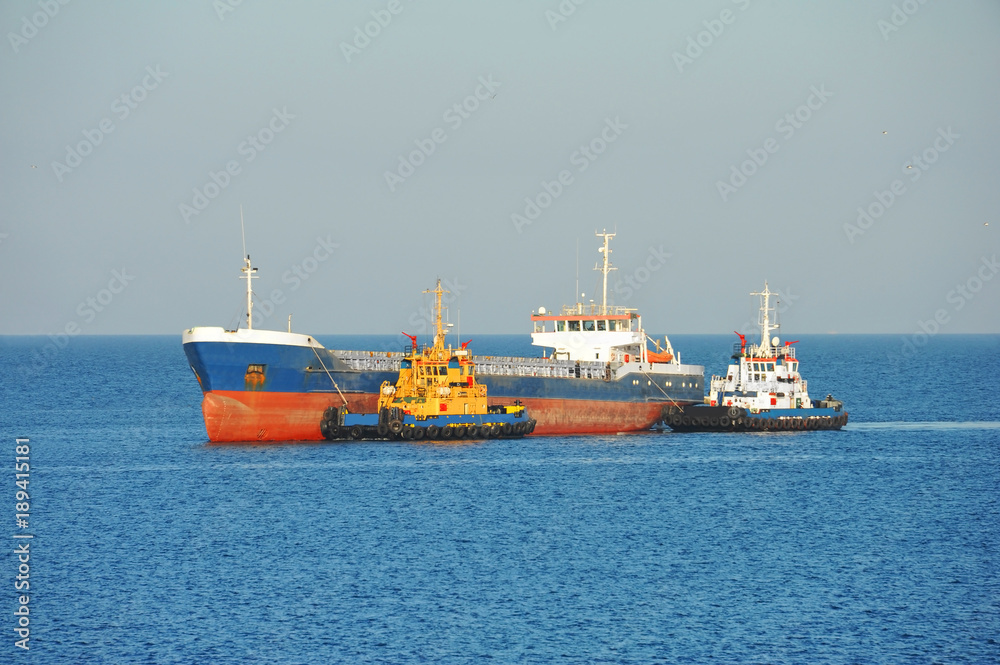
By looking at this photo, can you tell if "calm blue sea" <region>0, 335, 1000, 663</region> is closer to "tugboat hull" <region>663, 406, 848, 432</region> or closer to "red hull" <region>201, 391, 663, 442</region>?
"red hull" <region>201, 391, 663, 442</region>

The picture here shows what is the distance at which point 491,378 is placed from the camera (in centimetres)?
6059

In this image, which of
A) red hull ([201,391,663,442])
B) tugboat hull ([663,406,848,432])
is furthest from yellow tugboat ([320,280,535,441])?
tugboat hull ([663,406,848,432])

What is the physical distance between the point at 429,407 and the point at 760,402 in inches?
792

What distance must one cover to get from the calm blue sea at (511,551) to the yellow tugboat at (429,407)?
3.88 ft

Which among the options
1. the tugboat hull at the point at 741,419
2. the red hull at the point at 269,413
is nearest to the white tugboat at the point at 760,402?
the tugboat hull at the point at 741,419

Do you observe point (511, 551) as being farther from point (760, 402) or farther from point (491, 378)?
point (760, 402)

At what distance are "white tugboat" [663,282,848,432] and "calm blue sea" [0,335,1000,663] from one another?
176cm

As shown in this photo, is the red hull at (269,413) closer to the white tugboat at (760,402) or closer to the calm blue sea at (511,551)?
the calm blue sea at (511,551)

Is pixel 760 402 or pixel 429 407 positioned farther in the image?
pixel 760 402

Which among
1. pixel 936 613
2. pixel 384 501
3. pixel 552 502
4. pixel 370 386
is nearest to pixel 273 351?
pixel 370 386

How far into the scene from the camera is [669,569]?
3469cm

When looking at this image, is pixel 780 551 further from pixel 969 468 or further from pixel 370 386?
pixel 370 386

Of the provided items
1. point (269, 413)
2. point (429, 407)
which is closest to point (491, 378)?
point (429, 407)

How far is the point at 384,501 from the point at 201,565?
10388 mm
